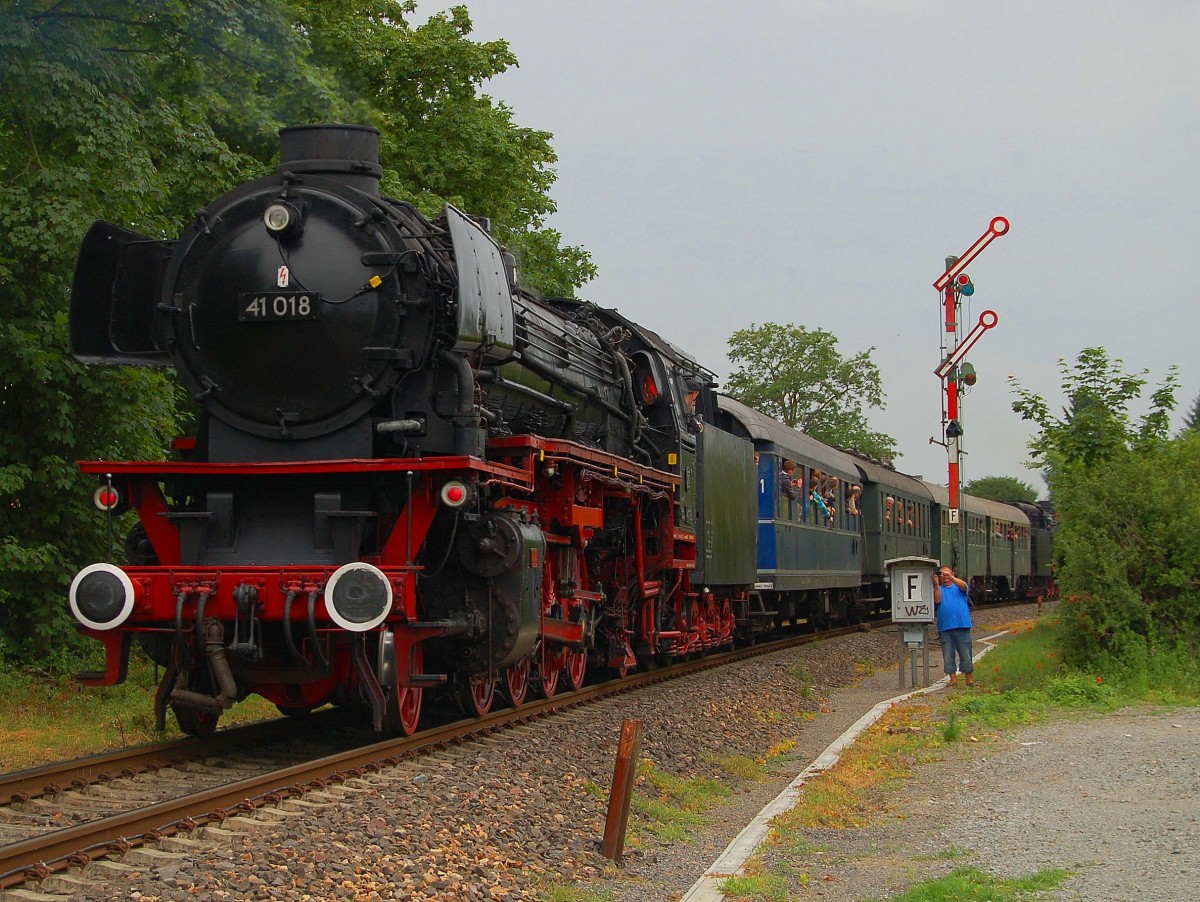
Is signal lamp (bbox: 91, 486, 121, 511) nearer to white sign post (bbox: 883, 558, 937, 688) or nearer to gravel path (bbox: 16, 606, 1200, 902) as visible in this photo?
gravel path (bbox: 16, 606, 1200, 902)

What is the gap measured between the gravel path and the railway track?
13 cm

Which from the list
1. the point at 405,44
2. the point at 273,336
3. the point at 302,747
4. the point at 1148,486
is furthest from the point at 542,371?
the point at 405,44

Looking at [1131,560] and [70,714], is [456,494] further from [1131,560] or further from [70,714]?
[1131,560]

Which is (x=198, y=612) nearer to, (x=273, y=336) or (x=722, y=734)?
(x=273, y=336)

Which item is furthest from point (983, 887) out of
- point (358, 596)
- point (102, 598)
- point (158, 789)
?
point (102, 598)

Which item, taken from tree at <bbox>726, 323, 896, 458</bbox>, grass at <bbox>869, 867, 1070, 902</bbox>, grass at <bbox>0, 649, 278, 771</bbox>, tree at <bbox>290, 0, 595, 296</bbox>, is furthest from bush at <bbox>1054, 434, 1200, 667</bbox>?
tree at <bbox>726, 323, 896, 458</bbox>

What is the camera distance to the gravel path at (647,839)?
5.41m

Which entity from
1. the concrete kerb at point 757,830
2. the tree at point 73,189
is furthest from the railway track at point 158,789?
the tree at point 73,189

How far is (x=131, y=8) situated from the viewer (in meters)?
11.6

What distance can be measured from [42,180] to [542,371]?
440cm

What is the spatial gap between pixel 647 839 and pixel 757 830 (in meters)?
0.62

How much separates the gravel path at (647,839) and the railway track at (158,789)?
5.1 inches

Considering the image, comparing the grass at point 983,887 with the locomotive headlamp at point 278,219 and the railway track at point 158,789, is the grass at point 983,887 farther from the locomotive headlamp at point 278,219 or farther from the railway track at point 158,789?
the locomotive headlamp at point 278,219

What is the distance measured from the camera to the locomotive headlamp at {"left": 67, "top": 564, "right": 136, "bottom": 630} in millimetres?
7688
